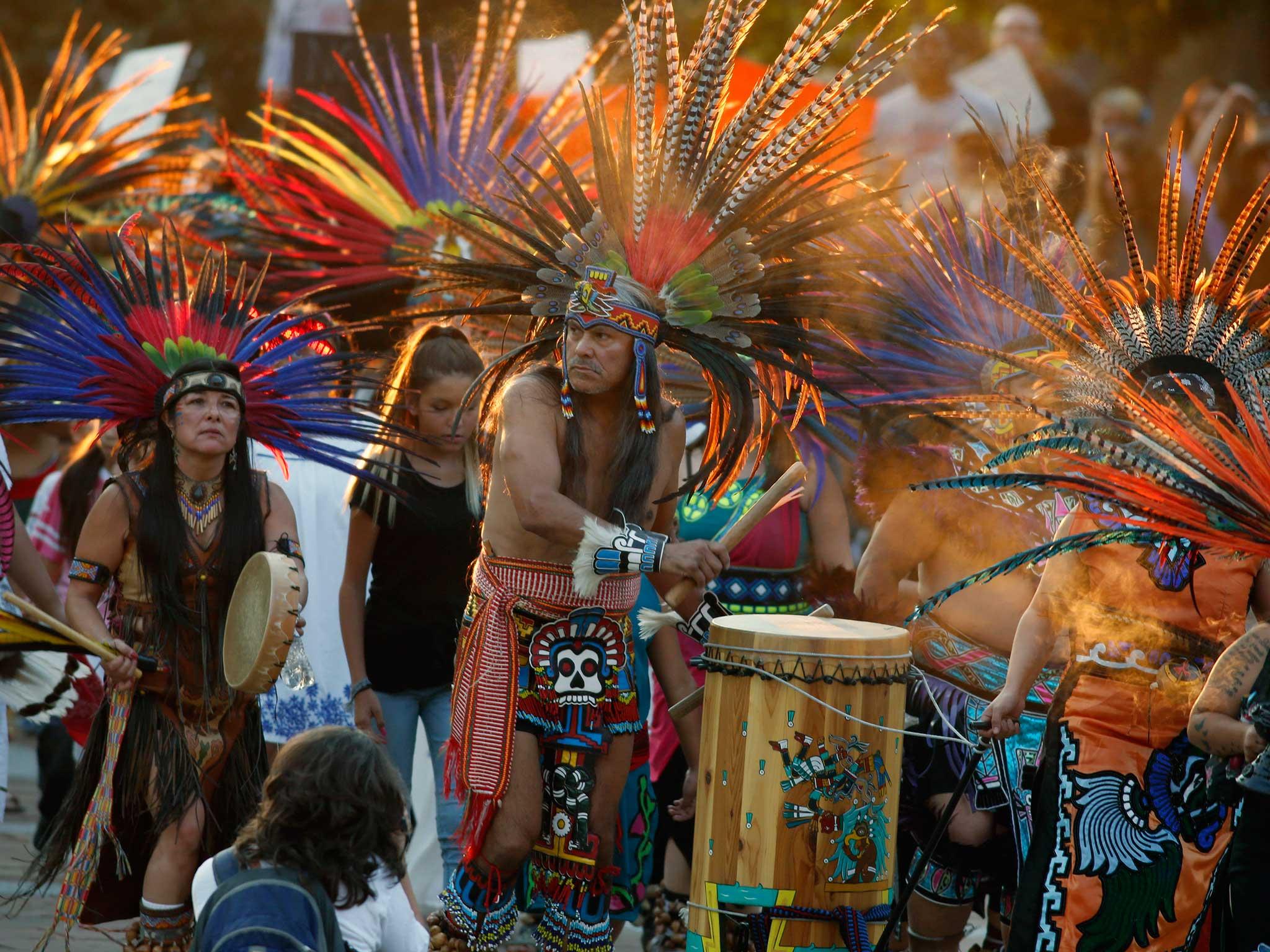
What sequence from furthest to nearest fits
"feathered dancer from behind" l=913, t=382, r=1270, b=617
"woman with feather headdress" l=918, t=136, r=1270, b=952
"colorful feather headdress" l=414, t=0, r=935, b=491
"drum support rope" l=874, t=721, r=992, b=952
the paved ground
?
the paved ground, "colorful feather headdress" l=414, t=0, r=935, b=491, "drum support rope" l=874, t=721, r=992, b=952, "woman with feather headdress" l=918, t=136, r=1270, b=952, "feathered dancer from behind" l=913, t=382, r=1270, b=617

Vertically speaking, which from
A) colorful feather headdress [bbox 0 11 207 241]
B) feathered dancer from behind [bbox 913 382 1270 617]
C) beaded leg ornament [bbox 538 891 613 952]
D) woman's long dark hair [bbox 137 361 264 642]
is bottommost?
beaded leg ornament [bbox 538 891 613 952]

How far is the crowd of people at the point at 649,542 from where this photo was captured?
4.04 meters

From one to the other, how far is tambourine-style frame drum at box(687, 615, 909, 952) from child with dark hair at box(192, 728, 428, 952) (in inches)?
43.5

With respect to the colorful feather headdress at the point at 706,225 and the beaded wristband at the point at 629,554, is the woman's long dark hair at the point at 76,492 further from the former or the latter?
the beaded wristband at the point at 629,554

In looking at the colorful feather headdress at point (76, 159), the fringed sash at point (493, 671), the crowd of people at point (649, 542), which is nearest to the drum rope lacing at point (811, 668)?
the crowd of people at point (649, 542)

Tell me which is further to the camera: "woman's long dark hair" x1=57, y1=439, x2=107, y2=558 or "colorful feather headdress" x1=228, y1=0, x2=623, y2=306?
"colorful feather headdress" x1=228, y1=0, x2=623, y2=306

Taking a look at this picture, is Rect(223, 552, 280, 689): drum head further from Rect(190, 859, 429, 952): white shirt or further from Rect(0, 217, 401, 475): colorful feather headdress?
Rect(190, 859, 429, 952): white shirt

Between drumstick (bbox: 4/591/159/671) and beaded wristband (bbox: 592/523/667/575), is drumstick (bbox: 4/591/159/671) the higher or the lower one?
the lower one

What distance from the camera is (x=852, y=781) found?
4.23 metres

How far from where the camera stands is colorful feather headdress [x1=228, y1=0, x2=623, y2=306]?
7.43m

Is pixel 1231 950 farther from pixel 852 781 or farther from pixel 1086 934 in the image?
pixel 852 781

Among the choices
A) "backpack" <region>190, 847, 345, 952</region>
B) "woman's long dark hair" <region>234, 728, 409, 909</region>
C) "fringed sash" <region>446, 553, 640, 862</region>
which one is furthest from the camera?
"fringed sash" <region>446, 553, 640, 862</region>

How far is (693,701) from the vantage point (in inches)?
188

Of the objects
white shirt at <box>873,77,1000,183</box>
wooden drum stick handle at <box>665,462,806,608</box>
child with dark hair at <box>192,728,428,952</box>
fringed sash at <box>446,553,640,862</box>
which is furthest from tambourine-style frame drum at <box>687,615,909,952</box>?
white shirt at <box>873,77,1000,183</box>
